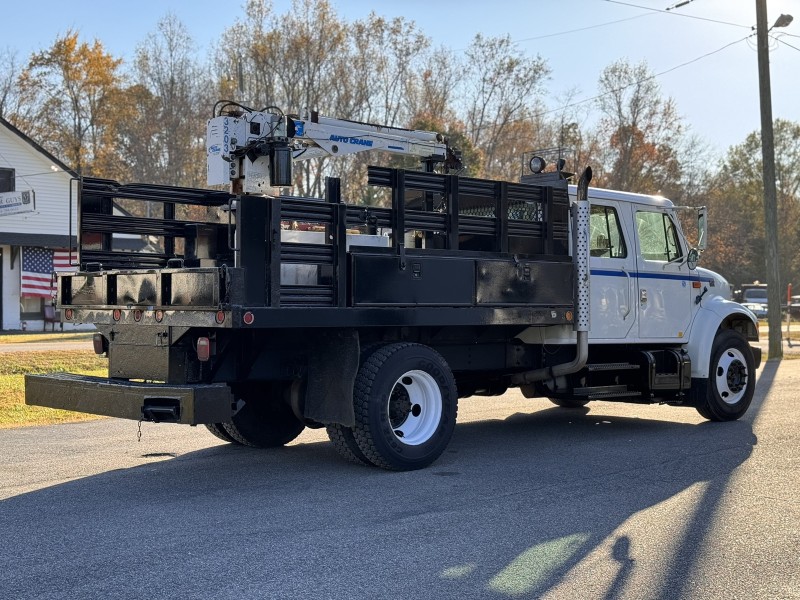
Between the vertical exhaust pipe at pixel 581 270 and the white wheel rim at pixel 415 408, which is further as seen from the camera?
the vertical exhaust pipe at pixel 581 270

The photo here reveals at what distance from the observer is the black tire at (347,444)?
7656 millimetres

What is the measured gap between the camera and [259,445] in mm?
8875

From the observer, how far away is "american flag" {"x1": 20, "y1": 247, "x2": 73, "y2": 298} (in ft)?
99.6

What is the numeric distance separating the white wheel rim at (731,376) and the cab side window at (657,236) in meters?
1.34

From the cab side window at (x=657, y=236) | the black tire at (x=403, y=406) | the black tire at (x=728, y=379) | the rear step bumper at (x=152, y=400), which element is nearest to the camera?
the rear step bumper at (x=152, y=400)

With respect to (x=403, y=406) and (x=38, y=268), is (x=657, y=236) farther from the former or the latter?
(x=38, y=268)

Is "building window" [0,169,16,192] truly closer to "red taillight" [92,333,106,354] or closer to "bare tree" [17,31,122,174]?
"bare tree" [17,31,122,174]

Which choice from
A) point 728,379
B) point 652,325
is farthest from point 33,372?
point 728,379

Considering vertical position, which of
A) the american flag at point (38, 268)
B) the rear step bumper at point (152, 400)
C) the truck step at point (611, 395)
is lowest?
the truck step at point (611, 395)

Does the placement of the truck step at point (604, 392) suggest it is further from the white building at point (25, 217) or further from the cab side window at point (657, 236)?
the white building at point (25, 217)

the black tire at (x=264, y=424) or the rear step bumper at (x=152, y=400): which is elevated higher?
the rear step bumper at (x=152, y=400)

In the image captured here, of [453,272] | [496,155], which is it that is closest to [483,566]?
[453,272]

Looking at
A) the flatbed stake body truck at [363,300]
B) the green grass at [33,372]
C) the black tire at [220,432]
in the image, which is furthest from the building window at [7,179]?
the black tire at [220,432]

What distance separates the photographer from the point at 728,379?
419 inches
